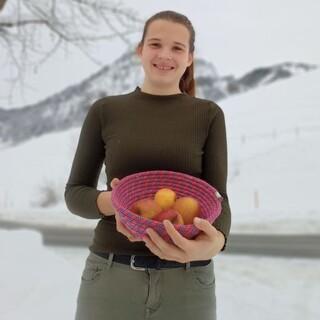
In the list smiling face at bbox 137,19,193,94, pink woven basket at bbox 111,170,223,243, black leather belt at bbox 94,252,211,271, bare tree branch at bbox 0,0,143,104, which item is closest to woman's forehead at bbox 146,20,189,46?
smiling face at bbox 137,19,193,94

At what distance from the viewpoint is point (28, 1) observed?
2.30 m

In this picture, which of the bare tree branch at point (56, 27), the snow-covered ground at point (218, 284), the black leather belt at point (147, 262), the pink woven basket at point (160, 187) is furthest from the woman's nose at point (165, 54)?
the bare tree branch at point (56, 27)

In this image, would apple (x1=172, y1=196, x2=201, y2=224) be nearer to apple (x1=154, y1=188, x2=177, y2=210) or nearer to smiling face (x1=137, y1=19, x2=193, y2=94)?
apple (x1=154, y1=188, x2=177, y2=210)

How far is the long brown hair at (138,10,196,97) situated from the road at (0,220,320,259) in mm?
1649

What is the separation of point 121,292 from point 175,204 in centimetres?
16

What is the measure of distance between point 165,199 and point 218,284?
1.52 meters

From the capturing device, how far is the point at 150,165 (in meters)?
0.64

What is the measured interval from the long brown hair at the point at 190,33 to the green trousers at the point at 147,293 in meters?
0.32

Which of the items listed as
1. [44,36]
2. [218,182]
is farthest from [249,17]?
[218,182]

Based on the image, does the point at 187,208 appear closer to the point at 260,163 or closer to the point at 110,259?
the point at 110,259

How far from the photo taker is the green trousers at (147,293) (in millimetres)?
611

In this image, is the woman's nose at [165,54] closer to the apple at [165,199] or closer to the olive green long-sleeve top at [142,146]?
the olive green long-sleeve top at [142,146]

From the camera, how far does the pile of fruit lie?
536 millimetres

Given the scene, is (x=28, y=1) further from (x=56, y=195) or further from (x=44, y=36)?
(x=56, y=195)
